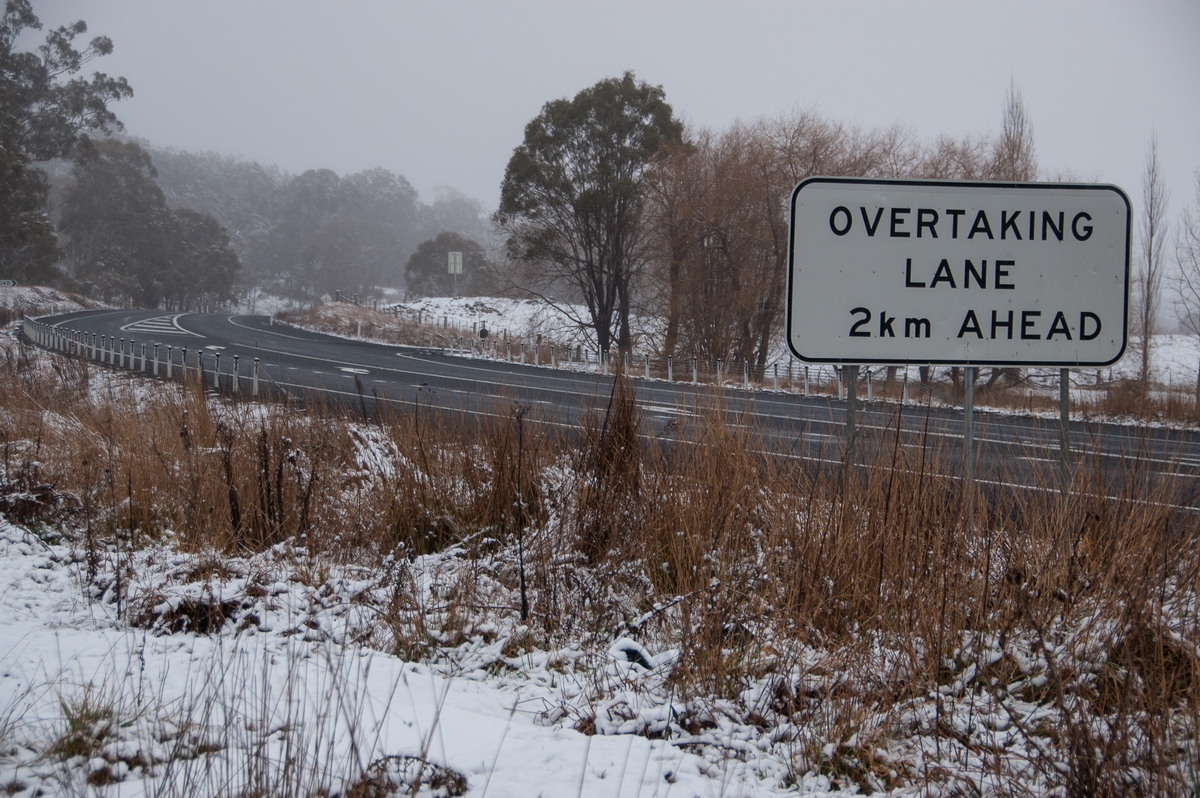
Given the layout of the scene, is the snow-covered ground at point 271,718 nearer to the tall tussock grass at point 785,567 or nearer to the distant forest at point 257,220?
the tall tussock grass at point 785,567

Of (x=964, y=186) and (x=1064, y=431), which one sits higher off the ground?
(x=964, y=186)

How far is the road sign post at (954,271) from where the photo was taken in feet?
13.5

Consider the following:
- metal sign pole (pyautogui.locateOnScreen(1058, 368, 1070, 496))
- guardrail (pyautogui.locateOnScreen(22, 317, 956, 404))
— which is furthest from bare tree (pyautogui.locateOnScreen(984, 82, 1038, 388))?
metal sign pole (pyautogui.locateOnScreen(1058, 368, 1070, 496))

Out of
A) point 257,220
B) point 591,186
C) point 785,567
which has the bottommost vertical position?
point 785,567

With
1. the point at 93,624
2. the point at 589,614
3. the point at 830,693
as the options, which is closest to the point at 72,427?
the point at 93,624

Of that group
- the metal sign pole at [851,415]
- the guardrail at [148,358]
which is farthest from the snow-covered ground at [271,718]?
the guardrail at [148,358]

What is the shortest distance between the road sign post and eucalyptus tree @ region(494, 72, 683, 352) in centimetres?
2990

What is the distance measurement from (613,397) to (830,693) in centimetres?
258

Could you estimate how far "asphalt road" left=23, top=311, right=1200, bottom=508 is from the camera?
462 cm

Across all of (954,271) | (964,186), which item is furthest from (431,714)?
(964,186)

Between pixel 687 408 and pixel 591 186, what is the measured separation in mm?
28974

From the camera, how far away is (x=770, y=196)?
30453 mm

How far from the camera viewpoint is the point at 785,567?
381cm

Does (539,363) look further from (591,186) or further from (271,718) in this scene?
(271,718)
